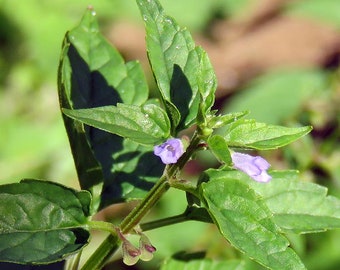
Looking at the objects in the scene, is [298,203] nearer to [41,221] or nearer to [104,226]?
[104,226]

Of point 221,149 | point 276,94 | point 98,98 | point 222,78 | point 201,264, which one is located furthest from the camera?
point 222,78

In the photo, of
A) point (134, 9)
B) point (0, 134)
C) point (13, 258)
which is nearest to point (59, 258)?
point (13, 258)

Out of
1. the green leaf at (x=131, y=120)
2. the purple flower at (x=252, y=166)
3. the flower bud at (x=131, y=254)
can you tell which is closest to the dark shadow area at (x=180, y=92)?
the green leaf at (x=131, y=120)

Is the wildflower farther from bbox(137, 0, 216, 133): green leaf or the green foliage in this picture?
the green foliage

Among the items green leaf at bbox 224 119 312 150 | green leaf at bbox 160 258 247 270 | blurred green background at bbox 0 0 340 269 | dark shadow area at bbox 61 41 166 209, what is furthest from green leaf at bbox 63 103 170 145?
blurred green background at bbox 0 0 340 269

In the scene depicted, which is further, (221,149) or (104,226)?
(104,226)

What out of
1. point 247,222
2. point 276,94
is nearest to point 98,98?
point 247,222

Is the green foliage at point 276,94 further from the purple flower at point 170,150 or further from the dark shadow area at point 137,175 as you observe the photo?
the purple flower at point 170,150

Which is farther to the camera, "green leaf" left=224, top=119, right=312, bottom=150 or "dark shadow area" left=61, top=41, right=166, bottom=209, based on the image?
"dark shadow area" left=61, top=41, right=166, bottom=209
